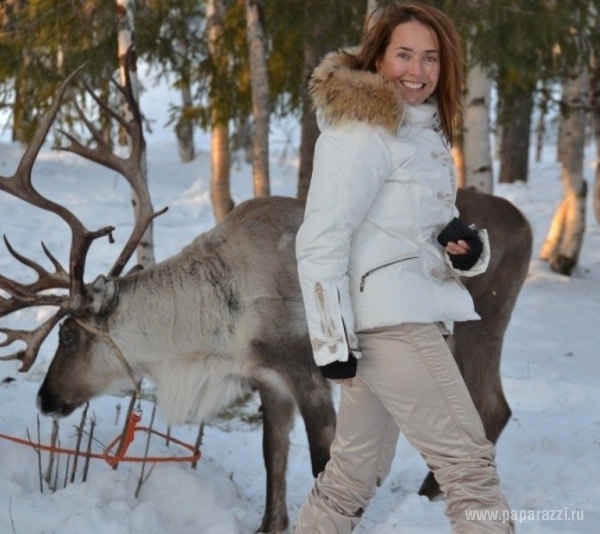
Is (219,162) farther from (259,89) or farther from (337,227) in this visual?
(337,227)

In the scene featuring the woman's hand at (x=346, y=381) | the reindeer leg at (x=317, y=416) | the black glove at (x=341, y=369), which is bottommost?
the reindeer leg at (x=317, y=416)

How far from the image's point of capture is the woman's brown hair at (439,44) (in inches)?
114

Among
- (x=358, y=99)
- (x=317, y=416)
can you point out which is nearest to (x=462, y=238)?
(x=358, y=99)

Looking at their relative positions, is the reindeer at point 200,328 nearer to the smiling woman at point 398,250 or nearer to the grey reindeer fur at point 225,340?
the grey reindeer fur at point 225,340

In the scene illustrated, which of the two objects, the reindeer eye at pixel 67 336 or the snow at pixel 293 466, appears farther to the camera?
the reindeer eye at pixel 67 336

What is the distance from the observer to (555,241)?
1013 cm

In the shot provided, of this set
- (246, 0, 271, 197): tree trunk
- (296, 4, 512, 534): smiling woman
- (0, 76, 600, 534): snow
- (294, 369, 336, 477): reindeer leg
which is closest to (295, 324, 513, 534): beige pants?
(296, 4, 512, 534): smiling woman

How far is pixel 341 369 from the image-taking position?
2736mm

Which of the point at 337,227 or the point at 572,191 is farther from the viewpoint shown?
the point at 572,191

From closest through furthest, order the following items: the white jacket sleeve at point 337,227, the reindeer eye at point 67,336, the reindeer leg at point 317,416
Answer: the white jacket sleeve at point 337,227 < the reindeer leg at point 317,416 < the reindeer eye at point 67,336

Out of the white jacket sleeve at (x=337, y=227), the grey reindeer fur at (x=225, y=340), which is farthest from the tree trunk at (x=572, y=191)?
the white jacket sleeve at (x=337, y=227)

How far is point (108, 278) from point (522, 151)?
37.4 feet

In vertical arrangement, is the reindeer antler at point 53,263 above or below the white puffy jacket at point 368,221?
below

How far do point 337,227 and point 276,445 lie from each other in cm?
202
